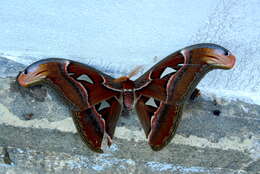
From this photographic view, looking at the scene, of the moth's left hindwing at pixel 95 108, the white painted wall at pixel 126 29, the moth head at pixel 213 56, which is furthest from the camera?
the white painted wall at pixel 126 29

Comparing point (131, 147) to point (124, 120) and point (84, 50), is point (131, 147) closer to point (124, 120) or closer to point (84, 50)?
point (124, 120)

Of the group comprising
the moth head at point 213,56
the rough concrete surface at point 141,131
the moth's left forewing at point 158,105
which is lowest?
the rough concrete surface at point 141,131

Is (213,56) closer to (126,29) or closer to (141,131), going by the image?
(141,131)

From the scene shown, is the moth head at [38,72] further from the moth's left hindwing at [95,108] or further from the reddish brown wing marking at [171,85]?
the reddish brown wing marking at [171,85]

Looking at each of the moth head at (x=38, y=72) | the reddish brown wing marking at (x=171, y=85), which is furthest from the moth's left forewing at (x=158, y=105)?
the moth head at (x=38, y=72)

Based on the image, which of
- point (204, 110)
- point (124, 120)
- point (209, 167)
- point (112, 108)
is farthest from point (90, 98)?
point (209, 167)
